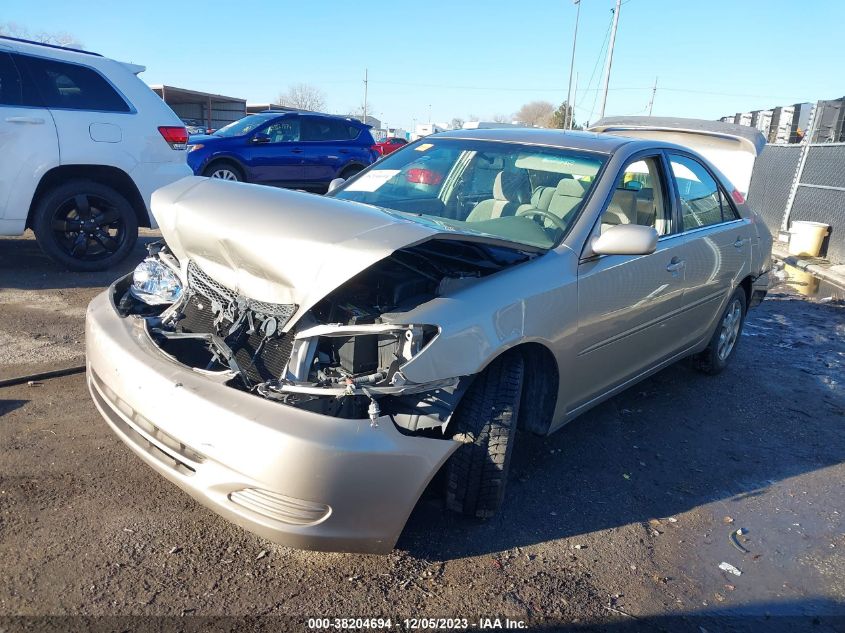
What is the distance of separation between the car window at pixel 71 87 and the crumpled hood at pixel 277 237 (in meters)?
3.92

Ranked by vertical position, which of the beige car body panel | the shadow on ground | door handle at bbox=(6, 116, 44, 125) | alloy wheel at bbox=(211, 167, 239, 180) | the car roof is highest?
the car roof

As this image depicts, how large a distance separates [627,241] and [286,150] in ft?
31.5

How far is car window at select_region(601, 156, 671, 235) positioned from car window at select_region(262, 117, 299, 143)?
29.1 feet

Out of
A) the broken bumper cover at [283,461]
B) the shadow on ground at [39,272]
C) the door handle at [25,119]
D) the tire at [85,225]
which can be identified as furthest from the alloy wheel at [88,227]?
the broken bumper cover at [283,461]

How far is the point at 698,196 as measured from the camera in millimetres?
4473

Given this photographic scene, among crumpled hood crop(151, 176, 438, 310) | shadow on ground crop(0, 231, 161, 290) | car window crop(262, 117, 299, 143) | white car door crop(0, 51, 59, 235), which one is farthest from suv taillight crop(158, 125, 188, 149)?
car window crop(262, 117, 299, 143)

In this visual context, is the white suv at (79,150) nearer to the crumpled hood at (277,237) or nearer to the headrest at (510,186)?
the crumpled hood at (277,237)

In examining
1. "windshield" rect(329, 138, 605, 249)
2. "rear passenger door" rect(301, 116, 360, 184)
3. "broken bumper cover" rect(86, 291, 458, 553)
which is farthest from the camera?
"rear passenger door" rect(301, 116, 360, 184)

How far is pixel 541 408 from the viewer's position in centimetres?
311

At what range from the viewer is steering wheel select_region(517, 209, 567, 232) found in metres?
3.31

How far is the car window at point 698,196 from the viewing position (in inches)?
166

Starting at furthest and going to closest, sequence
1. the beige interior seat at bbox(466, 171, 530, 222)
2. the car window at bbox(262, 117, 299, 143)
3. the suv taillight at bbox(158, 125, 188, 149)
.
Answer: the car window at bbox(262, 117, 299, 143) → the suv taillight at bbox(158, 125, 188, 149) → the beige interior seat at bbox(466, 171, 530, 222)

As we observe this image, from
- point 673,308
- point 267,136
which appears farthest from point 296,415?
point 267,136

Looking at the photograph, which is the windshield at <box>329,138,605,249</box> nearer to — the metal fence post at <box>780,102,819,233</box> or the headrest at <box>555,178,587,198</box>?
the headrest at <box>555,178,587,198</box>
